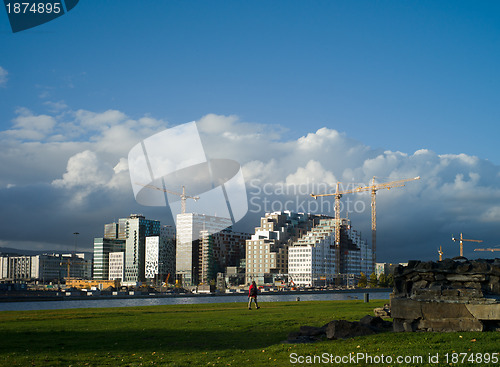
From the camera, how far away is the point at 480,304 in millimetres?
16734

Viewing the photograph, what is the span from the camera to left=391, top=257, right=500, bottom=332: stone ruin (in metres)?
16.8

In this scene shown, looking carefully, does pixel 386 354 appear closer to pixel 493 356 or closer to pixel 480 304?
pixel 493 356

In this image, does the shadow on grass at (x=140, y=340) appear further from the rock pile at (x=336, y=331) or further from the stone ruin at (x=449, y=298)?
the stone ruin at (x=449, y=298)

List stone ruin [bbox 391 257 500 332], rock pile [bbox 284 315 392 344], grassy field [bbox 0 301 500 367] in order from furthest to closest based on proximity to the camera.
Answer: rock pile [bbox 284 315 392 344] < stone ruin [bbox 391 257 500 332] < grassy field [bbox 0 301 500 367]

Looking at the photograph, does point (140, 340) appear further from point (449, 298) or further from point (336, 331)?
point (449, 298)

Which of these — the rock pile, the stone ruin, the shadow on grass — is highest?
the stone ruin

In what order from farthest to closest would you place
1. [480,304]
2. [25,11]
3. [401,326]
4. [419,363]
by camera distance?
1. [25,11]
2. [401,326]
3. [480,304]
4. [419,363]

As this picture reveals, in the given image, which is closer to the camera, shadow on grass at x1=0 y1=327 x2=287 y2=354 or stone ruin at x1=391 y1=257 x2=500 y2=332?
stone ruin at x1=391 y1=257 x2=500 y2=332

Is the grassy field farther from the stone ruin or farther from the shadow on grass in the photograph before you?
the stone ruin

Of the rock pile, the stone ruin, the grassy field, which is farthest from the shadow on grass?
the stone ruin

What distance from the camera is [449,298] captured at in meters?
17.3

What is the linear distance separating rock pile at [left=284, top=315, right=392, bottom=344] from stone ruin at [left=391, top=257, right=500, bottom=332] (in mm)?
991

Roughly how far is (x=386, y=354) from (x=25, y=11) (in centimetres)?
1912

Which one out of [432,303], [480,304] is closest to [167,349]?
[432,303]
